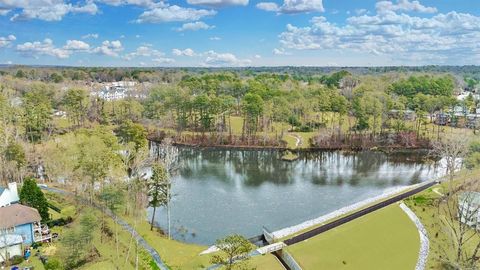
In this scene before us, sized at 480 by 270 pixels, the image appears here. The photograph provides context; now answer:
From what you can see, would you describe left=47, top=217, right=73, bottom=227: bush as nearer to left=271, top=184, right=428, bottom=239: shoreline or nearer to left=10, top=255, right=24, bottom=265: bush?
A: left=10, top=255, right=24, bottom=265: bush

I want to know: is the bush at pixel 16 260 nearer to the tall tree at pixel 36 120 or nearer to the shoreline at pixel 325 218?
the shoreline at pixel 325 218

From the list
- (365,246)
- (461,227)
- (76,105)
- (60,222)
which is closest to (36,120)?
(76,105)

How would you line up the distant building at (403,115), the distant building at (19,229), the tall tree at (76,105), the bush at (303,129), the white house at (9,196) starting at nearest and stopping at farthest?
the distant building at (19,229)
the white house at (9,196)
the tall tree at (76,105)
the distant building at (403,115)
the bush at (303,129)

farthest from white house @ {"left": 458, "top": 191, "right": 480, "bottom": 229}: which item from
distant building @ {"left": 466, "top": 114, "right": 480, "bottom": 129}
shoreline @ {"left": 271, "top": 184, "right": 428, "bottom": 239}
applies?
distant building @ {"left": 466, "top": 114, "right": 480, "bottom": 129}

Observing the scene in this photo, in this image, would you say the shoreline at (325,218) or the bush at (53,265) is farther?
the shoreline at (325,218)

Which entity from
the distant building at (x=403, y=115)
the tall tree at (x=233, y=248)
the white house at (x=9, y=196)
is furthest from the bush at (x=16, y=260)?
the distant building at (x=403, y=115)

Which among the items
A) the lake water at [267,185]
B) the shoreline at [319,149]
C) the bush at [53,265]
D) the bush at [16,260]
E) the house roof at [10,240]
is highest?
the house roof at [10,240]

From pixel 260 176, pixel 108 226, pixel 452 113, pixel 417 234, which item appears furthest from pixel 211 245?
pixel 452 113

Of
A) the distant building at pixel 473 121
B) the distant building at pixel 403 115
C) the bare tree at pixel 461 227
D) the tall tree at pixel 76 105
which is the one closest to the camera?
the bare tree at pixel 461 227

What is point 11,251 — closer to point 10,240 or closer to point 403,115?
point 10,240
